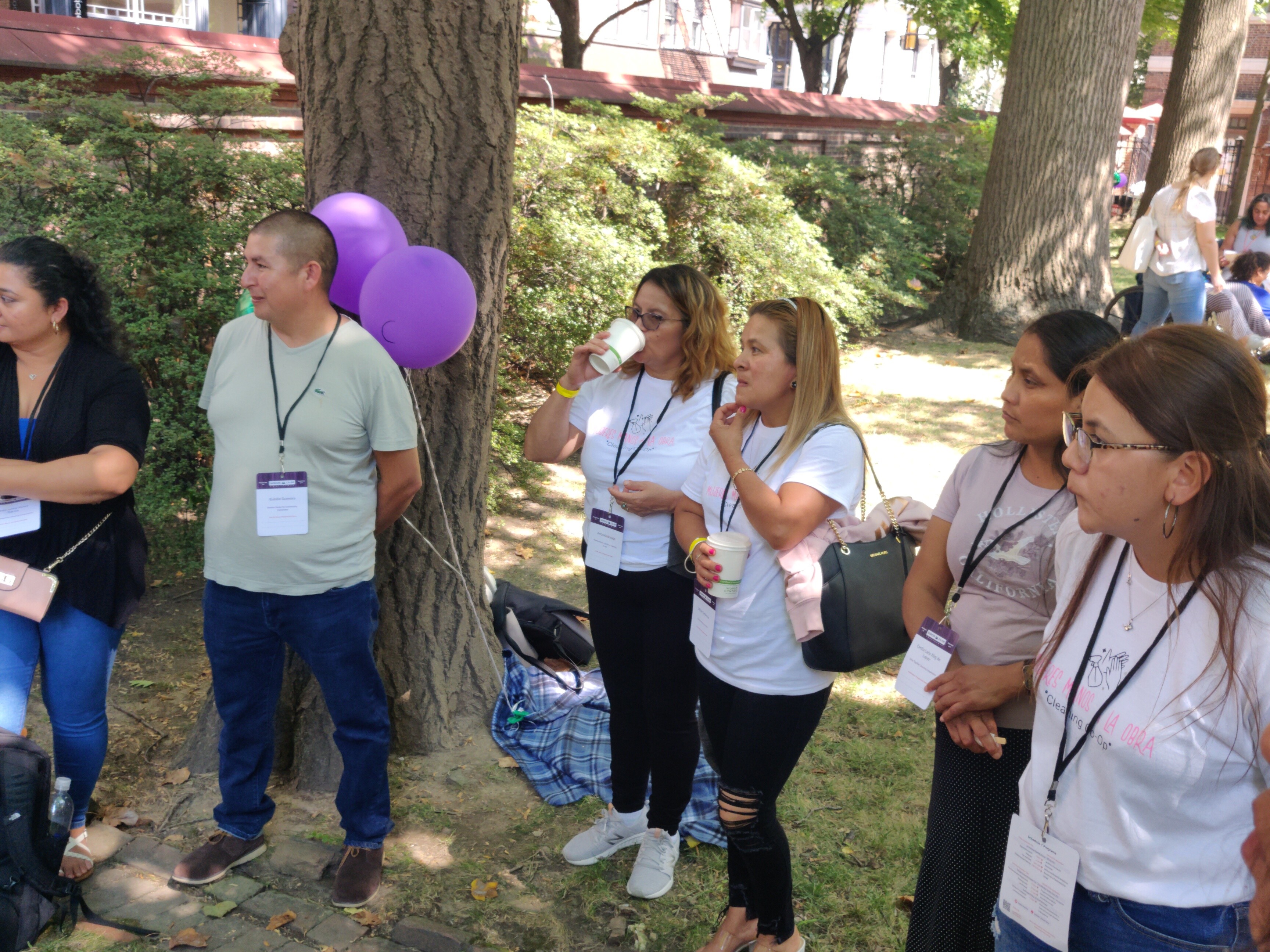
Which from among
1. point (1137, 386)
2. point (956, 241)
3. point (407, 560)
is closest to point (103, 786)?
point (407, 560)

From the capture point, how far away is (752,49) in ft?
115

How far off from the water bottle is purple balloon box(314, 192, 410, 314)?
1577mm

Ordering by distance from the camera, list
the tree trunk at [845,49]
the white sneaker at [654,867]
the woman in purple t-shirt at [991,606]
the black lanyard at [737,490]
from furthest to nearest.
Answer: the tree trunk at [845,49] → the white sneaker at [654,867] → the black lanyard at [737,490] → the woman in purple t-shirt at [991,606]

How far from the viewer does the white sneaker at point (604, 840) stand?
10.5 ft

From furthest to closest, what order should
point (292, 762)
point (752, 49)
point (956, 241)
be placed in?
point (752, 49)
point (956, 241)
point (292, 762)

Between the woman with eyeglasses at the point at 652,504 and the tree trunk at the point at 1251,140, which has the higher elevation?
the tree trunk at the point at 1251,140

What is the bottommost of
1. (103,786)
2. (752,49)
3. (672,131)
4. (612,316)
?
(103,786)

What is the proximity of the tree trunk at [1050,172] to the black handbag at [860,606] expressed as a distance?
29.5 ft

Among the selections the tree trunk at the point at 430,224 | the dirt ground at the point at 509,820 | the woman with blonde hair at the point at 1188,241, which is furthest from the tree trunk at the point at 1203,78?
the tree trunk at the point at 430,224

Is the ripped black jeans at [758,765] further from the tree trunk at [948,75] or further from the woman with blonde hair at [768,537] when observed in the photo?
the tree trunk at [948,75]

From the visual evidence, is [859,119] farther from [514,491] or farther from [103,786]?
[103,786]

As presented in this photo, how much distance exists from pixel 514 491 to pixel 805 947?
13.5ft

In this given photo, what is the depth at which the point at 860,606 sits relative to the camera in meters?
2.47

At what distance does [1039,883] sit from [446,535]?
2375 mm
